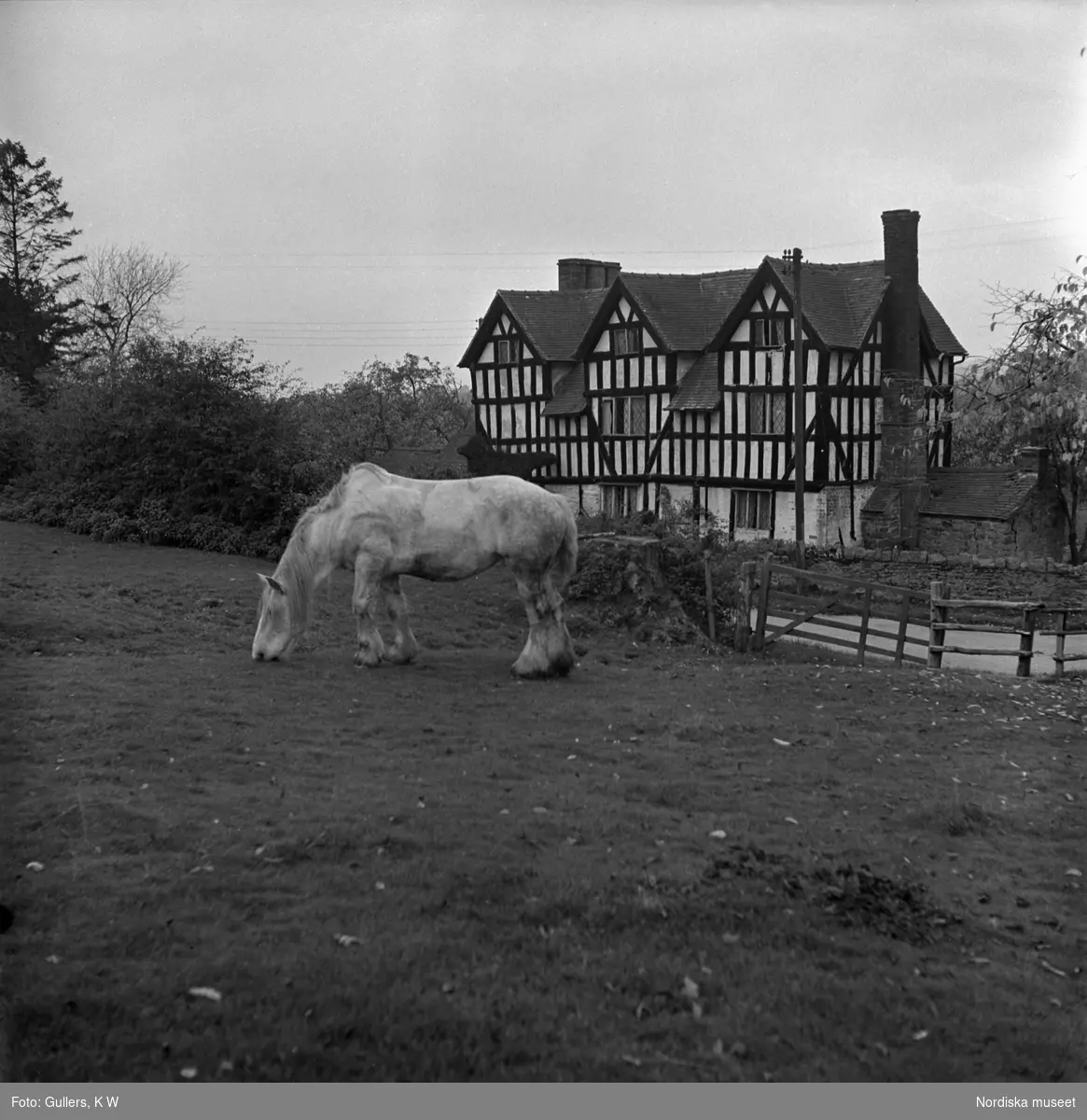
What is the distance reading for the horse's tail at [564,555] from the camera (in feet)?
34.2

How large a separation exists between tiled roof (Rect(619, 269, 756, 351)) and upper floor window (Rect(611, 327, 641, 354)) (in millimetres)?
993

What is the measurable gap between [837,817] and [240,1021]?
13.8 feet

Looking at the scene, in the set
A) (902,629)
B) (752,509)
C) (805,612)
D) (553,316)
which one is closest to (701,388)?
(752,509)

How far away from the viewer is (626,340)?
35.8 metres

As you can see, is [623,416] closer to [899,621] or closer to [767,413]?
[767,413]

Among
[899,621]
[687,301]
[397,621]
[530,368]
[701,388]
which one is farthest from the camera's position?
[530,368]

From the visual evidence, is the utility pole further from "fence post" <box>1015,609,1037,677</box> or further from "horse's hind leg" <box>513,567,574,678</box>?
"horse's hind leg" <box>513,567,574,678</box>

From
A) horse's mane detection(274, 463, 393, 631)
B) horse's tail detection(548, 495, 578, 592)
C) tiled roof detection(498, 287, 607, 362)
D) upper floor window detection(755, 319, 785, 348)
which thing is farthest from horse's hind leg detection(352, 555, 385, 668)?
tiled roof detection(498, 287, 607, 362)

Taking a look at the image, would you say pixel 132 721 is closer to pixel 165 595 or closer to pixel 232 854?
pixel 232 854

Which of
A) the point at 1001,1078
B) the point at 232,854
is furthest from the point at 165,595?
the point at 1001,1078

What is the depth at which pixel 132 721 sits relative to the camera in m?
7.83

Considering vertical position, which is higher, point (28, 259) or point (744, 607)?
point (28, 259)

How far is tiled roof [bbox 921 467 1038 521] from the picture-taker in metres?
31.7

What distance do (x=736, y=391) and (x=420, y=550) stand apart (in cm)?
2411
